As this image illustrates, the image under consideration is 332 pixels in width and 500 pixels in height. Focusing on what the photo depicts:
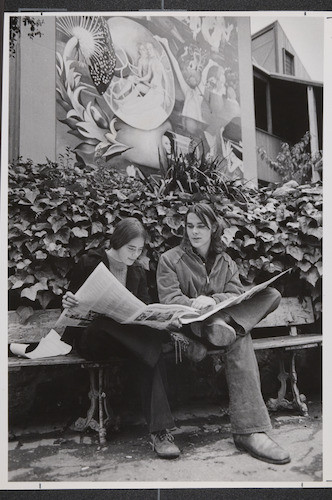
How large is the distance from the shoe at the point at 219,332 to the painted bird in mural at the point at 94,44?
4.22ft

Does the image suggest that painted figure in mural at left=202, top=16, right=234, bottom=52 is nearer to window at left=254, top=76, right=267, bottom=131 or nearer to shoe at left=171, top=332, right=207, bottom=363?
window at left=254, top=76, right=267, bottom=131

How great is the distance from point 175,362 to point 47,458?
761mm

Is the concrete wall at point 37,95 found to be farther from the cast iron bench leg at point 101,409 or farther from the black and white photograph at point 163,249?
the cast iron bench leg at point 101,409

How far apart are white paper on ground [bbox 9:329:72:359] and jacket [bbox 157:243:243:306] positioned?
529 mm

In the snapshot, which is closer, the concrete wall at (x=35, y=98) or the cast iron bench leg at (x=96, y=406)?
the cast iron bench leg at (x=96, y=406)

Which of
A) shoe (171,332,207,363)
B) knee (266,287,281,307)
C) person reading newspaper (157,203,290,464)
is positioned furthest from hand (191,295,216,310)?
knee (266,287,281,307)

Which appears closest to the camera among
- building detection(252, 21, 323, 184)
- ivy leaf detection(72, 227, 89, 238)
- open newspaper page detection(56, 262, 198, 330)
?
open newspaper page detection(56, 262, 198, 330)

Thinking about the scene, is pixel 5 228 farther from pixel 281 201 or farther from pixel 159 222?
pixel 281 201

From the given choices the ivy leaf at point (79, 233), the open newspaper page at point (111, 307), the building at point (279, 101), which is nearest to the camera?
the open newspaper page at point (111, 307)

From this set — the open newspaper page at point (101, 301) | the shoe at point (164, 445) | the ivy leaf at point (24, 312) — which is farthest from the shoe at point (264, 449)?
the ivy leaf at point (24, 312)

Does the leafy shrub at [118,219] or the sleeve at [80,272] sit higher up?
the leafy shrub at [118,219]

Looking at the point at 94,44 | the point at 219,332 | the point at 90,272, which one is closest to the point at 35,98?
the point at 94,44

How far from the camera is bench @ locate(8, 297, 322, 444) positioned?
2457 mm

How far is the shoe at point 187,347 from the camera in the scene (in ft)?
8.18
